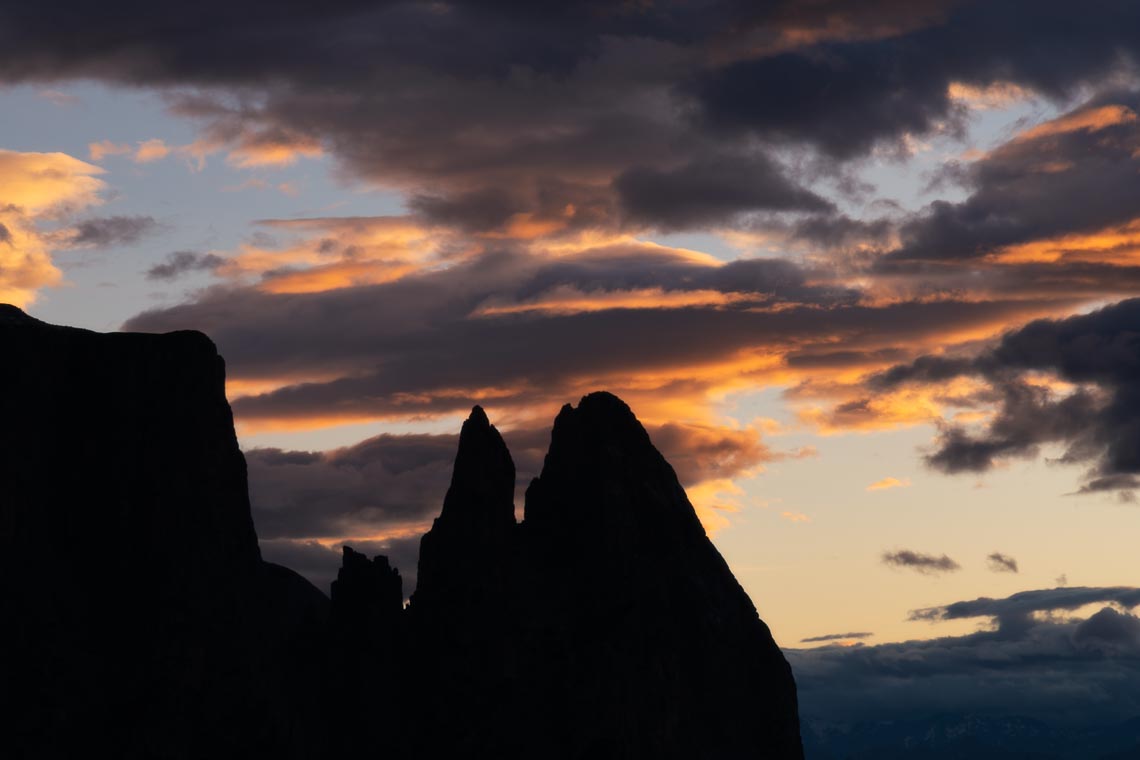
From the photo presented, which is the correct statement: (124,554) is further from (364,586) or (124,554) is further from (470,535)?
(470,535)

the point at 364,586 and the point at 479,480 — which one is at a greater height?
the point at 479,480

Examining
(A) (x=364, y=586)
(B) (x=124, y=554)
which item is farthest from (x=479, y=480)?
(B) (x=124, y=554)

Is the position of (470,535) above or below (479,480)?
below

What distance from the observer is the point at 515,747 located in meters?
186

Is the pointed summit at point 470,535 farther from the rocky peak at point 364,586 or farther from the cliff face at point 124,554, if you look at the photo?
the cliff face at point 124,554

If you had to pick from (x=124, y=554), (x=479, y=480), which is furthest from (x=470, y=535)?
(x=124, y=554)

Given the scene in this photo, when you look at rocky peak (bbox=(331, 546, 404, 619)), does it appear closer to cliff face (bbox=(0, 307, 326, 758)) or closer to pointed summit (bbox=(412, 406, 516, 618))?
pointed summit (bbox=(412, 406, 516, 618))

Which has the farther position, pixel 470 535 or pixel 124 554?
pixel 470 535

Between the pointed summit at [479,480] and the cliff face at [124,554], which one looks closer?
the cliff face at [124,554]

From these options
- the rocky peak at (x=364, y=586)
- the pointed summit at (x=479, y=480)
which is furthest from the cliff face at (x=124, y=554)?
the pointed summit at (x=479, y=480)

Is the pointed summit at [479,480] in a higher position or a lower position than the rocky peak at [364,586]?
higher

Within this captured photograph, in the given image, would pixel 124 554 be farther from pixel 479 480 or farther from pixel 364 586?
pixel 479 480

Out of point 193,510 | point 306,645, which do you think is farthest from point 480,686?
point 193,510

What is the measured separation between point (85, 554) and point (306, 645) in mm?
41579
